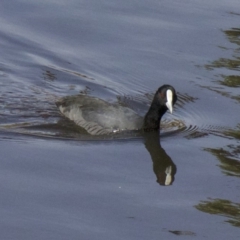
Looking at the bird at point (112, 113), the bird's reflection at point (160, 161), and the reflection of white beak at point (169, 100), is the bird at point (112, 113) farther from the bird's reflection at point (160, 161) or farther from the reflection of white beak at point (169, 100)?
the bird's reflection at point (160, 161)

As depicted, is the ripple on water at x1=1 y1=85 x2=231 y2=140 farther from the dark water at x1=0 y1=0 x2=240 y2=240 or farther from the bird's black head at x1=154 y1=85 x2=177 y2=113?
the bird's black head at x1=154 y1=85 x2=177 y2=113

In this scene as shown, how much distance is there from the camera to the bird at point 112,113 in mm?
10602

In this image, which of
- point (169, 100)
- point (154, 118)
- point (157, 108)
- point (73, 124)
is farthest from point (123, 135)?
point (73, 124)

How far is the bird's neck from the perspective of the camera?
10.7 m

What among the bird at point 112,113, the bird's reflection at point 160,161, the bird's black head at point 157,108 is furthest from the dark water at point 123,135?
the bird's black head at point 157,108

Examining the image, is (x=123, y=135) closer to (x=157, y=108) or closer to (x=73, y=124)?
(x=157, y=108)

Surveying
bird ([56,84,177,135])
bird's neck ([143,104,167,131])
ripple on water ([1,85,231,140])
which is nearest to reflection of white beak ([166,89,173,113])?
bird ([56,84,177,135])

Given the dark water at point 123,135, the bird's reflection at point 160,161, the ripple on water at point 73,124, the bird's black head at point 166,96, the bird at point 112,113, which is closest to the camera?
the dark water at point 123,135

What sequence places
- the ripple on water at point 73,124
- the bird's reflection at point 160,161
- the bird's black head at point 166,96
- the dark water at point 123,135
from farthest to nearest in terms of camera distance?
the bird's black head at point 166,96
the ripple on water at point 73,124
the bird's reflection at point 160,161
the dark water at point 123,135

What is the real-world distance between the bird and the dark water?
0.18m

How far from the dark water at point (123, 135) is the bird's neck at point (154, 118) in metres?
0.27

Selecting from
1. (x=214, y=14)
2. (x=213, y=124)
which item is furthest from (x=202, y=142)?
(x=214, y=14)

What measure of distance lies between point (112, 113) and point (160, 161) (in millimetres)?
1556

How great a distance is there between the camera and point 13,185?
8.19 metres
